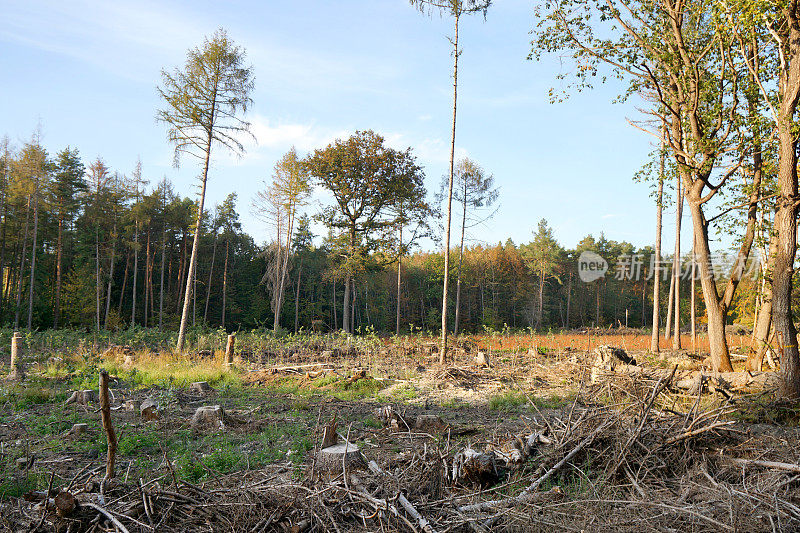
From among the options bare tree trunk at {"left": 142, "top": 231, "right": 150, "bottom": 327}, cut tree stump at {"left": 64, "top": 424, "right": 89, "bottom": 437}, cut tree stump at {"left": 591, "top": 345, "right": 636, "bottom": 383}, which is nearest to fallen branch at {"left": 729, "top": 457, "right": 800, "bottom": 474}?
cut tree stump at {"left": 591, "top": 345, "right": 636, "bottom": 383}

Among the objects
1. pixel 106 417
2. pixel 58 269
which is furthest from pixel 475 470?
pixel 58 269

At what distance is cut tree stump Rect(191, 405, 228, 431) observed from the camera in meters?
6.51

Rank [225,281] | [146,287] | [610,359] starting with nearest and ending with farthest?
[610,359]
[146,287]
[225,281]

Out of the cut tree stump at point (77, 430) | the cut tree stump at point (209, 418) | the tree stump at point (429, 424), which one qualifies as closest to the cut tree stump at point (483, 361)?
the tree stump at point (429, 424)

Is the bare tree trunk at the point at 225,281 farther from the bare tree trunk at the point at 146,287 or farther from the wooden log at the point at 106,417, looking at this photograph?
the wooden log at the point at 106,417

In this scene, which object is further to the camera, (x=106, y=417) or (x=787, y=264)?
(x=787, y=264)

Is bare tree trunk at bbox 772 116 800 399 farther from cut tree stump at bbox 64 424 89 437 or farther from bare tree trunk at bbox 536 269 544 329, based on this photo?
bare tree trunk at bbox 536 269 544 329

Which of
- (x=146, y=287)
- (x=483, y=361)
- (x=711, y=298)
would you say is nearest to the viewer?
(x=711, y=298)

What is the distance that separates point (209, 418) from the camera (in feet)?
21.9

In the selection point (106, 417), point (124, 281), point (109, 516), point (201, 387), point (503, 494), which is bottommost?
point (201, 387)

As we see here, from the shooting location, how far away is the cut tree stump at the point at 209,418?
6511 millimetres

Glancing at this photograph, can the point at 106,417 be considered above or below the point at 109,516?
above

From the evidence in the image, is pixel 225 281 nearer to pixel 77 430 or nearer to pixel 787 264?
pixel 77 430

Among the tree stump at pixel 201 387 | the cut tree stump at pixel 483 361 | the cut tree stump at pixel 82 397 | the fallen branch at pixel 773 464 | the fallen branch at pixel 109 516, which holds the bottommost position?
the tree stump at pixel 201 387
